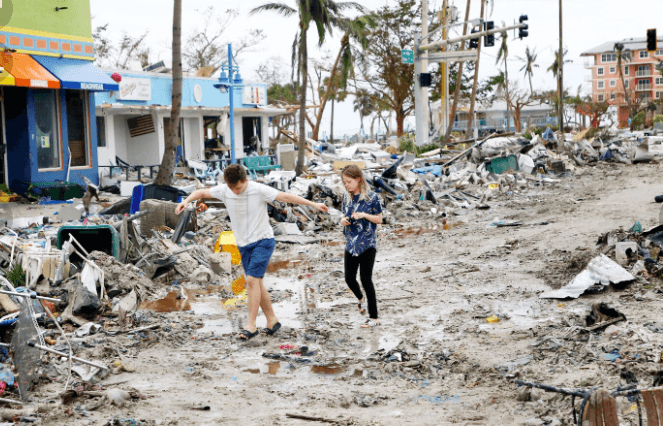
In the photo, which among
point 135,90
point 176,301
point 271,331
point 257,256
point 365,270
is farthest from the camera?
point 135,90

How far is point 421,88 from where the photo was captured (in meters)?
31.0

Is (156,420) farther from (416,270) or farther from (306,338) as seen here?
(416,270)

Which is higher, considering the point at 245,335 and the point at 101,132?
the point at 101,132

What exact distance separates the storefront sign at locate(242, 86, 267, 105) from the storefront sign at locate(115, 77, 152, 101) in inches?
263

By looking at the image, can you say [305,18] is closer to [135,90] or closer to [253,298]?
[135,90]

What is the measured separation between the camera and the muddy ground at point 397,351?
14.5ft

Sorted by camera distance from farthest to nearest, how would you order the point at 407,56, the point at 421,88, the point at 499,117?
the point at 499,117
the point at 421,88
the point at 407,56

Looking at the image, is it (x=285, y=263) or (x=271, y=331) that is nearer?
(x=271, y=331)

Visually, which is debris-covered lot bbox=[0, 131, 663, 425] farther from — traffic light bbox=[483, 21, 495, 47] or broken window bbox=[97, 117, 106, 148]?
traffic light bbox=[483, 21, 495, 47]

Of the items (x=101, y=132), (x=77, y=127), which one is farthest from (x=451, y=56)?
(x=77, y=127)

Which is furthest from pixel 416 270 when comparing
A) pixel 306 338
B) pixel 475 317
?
pixel 306 338

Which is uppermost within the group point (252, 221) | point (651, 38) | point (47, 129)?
point (651, 38)

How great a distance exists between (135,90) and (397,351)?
74.8 feet

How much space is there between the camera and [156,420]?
4297mm
